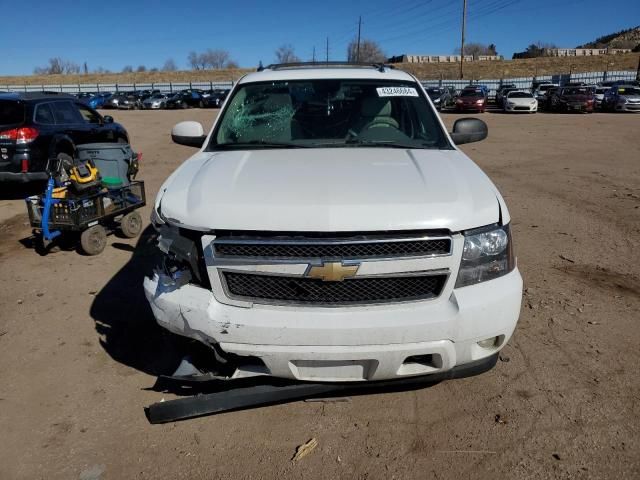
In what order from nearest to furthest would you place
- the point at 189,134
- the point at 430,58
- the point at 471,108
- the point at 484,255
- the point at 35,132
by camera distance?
the point at 484,255, the point at 189,134, the point at 35,132, the point at 471,108, the point at 430,58

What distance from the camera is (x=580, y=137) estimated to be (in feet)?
56.1

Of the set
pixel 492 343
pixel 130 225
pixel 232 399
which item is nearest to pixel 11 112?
pixel 130 225

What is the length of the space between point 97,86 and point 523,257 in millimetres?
66347

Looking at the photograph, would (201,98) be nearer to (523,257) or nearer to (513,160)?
(513,160)

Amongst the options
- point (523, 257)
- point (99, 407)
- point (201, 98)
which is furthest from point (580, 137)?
point (201, 98)

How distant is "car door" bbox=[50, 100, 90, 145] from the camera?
8667mm

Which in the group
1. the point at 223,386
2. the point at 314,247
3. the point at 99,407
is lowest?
the point at 99,407

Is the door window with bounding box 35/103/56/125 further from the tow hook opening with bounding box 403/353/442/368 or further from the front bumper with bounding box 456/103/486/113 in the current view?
the front bumper with bounding box 456/103/486/113

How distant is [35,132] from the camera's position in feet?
26.3

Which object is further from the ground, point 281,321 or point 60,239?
point 281,321

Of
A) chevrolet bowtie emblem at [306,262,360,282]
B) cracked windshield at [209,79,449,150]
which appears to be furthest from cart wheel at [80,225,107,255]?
chevrolet bowtie emblem at [306,262,360,282]

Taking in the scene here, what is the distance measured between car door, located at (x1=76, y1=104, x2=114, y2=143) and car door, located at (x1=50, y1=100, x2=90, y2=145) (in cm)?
8

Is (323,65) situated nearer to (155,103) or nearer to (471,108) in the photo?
(471,108)

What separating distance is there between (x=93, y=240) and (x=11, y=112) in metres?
3.92
